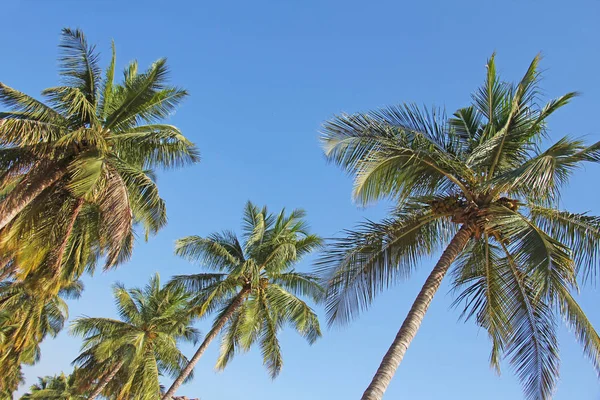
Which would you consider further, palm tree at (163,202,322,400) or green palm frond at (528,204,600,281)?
palm tree at (163,202,322,400)

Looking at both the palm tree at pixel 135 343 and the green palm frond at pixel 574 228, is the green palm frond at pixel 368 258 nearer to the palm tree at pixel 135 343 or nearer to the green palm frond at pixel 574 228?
the green palm frond at pixel 574 228

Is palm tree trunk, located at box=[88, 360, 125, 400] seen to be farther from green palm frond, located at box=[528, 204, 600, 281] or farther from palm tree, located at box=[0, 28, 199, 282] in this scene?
green palm frond, located at box=[528, 204, 600, 281]

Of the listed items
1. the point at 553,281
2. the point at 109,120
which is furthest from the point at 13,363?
the point at 553,281

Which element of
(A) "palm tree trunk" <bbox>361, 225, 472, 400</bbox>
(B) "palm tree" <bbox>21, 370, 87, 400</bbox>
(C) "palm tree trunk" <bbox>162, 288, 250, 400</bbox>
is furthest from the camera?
(B) "palm tree" <bbox>21, 370, 87, 400</bbox>

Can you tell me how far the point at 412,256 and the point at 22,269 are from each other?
10969mm

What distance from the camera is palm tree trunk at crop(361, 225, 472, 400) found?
24.3ft

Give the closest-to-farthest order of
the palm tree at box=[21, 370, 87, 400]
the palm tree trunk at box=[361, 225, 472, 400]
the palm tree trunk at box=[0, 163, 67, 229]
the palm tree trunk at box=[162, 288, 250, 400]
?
the palm tree trunk at box=[361, 225, 472, 400], the palm tree trunk at box=[0, 163, 67, 229], the palm tree trunk at box=[162, 288, 250, 400], the palm tree at box=[21, 370, 87, 400]

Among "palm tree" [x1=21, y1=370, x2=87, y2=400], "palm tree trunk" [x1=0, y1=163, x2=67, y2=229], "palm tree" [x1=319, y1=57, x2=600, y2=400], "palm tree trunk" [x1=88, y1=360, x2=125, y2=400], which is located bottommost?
"palm tree" [x1=21, y1=370, x2=87, y2=400]

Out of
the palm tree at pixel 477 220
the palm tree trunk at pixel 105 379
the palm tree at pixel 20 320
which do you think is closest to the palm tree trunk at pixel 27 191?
the palm tree at pixel 20 320

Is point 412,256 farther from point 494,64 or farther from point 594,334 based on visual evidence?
point 494,64

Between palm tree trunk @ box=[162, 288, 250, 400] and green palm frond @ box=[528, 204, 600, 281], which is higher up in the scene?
green palm frond @ box=[528, 204, 600, 281]

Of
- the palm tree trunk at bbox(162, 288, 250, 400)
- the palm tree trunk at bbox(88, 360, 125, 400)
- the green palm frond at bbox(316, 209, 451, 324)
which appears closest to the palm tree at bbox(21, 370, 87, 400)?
the palm tree trunk at bbox(88, 360, 125, 400)

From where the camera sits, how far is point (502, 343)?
32.2ft

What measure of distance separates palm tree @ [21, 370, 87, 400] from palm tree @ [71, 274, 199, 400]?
435 inches
